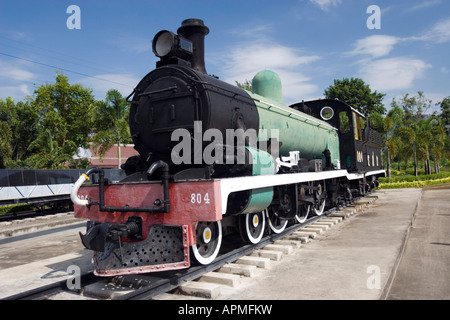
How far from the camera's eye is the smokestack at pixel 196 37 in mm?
5980

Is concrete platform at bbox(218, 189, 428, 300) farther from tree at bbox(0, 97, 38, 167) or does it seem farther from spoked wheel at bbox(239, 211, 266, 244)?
tree at bbox(0, 97, 38, 167)

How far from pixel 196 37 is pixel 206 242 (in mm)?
3437

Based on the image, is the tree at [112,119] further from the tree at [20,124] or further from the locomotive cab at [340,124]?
the locomotive cab at [340,124]

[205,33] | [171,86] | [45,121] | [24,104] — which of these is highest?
[24,104]

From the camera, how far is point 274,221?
7.19 meters

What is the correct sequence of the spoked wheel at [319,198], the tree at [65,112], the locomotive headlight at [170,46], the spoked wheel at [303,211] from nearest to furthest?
the locomotive headlight at [170,46]
the spoked wheel at [303,211]
the spoked wheel at [319,198]
the tree at [65,112]

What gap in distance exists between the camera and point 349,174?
1040 cm

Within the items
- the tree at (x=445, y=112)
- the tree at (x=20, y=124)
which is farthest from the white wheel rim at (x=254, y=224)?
the tree at (x=445, y=112)

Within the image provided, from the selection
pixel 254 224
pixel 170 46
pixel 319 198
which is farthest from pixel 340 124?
pixel 170 46

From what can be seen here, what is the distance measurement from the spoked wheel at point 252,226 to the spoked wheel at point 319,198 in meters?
2.56
